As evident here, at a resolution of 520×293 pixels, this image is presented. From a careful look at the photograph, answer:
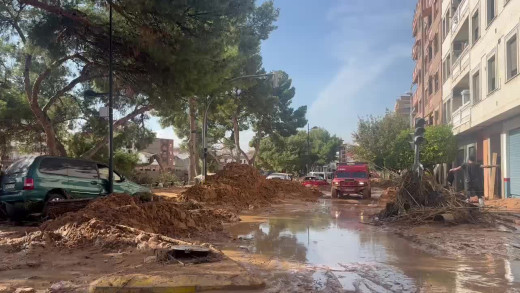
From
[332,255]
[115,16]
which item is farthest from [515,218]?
[115,16]

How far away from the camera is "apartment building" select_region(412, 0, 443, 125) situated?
35.7m

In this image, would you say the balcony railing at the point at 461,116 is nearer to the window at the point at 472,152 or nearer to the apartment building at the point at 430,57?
the window at the point at 472,152

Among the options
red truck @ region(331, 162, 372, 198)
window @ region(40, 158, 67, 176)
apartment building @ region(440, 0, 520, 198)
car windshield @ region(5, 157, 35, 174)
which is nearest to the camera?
car windshield @ region(5, 157, 35, 174)

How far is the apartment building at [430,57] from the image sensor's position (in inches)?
1406

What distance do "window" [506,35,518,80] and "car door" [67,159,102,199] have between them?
1548 cm

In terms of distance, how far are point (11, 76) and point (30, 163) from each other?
45.9 ft

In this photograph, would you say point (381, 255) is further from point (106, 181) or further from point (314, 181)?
point (314, 181)

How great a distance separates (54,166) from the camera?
468 inches

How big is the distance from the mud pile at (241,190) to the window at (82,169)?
5.93m

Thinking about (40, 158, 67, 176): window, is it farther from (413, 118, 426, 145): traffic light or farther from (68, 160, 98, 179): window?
(413, 118, 426, 145): traffic light

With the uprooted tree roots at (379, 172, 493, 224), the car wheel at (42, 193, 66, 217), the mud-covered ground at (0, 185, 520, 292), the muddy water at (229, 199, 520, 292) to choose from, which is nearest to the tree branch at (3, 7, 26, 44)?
the car wheel at (42, 193, 66, 217)

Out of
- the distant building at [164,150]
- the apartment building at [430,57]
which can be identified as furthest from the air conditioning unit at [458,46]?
the distant building at [164,150]

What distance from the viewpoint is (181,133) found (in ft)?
164

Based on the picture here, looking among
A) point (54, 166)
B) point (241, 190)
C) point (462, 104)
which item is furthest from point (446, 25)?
point (54, 166)
